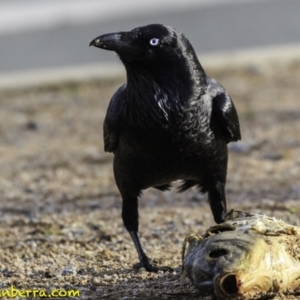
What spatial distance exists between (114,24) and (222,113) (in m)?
10.2

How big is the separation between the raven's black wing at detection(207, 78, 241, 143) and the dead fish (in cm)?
105

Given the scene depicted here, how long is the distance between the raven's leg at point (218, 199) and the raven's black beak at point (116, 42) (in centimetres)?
100

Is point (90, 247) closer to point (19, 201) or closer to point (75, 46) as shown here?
point (19, 201)

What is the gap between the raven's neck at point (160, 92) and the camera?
4.75 m

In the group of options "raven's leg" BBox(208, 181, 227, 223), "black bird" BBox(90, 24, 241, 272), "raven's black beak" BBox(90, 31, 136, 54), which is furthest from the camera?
"raven's leg" BBox(208, 181, 227, 223)

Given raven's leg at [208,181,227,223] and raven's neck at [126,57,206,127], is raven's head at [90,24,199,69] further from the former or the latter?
raven's leg at [208,181,227,223]

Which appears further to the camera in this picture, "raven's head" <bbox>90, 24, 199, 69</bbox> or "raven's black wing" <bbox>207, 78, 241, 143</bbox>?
"raven's black wing" <bbox>207, 78, 241, 143</bbox>

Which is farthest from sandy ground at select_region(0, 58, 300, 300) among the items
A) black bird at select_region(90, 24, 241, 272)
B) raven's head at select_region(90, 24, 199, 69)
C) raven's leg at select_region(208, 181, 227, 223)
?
raven's head at select_region(90, 24, 199, 69)

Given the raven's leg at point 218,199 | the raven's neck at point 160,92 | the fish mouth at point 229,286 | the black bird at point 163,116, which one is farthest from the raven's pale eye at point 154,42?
the fish mouth at point 229,286

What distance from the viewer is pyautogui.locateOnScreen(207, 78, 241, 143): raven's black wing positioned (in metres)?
5.02

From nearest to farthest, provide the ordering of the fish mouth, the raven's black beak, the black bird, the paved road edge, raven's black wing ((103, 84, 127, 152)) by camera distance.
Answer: the fish mouth < the raven's black beak < the black bird < raven's black wing ((103, 84, 127, 152)) < the paved road edge

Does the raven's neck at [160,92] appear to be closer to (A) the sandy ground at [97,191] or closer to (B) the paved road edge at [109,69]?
(A) the sandy ground at [97,191]

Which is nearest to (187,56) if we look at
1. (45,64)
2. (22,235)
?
(22,235)

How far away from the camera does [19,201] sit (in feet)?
21.9
